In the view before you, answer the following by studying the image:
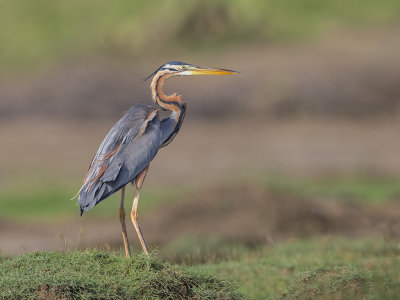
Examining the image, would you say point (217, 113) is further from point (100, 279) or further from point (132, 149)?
point (100, 279)

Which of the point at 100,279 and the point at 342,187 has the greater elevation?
the point at 342,187

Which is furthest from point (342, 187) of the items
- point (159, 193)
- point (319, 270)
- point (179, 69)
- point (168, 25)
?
point (319, 270)

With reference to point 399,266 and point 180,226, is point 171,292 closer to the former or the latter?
point 399,266

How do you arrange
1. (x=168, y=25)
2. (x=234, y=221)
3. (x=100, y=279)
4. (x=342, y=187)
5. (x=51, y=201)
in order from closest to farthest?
(x=100, y=279) < (x=234, y=221) < (x=51, y=201) < (x=342, y=187) < (x=168, y=25)

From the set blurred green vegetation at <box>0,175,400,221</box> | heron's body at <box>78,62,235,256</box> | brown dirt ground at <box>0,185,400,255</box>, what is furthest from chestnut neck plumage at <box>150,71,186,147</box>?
blurred green vegetation at <box>0,175,400,221</box>

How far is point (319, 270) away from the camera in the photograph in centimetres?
802

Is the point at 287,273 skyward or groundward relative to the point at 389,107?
groundward

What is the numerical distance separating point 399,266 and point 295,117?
14.1m

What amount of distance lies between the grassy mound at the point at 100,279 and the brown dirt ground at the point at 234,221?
7222 millimetres

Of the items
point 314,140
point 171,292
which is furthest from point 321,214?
point 171,292

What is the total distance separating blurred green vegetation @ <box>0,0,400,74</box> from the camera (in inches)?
1028

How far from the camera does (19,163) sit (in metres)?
21.2

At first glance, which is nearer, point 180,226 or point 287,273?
point 287,273

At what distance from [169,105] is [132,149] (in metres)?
0.62
